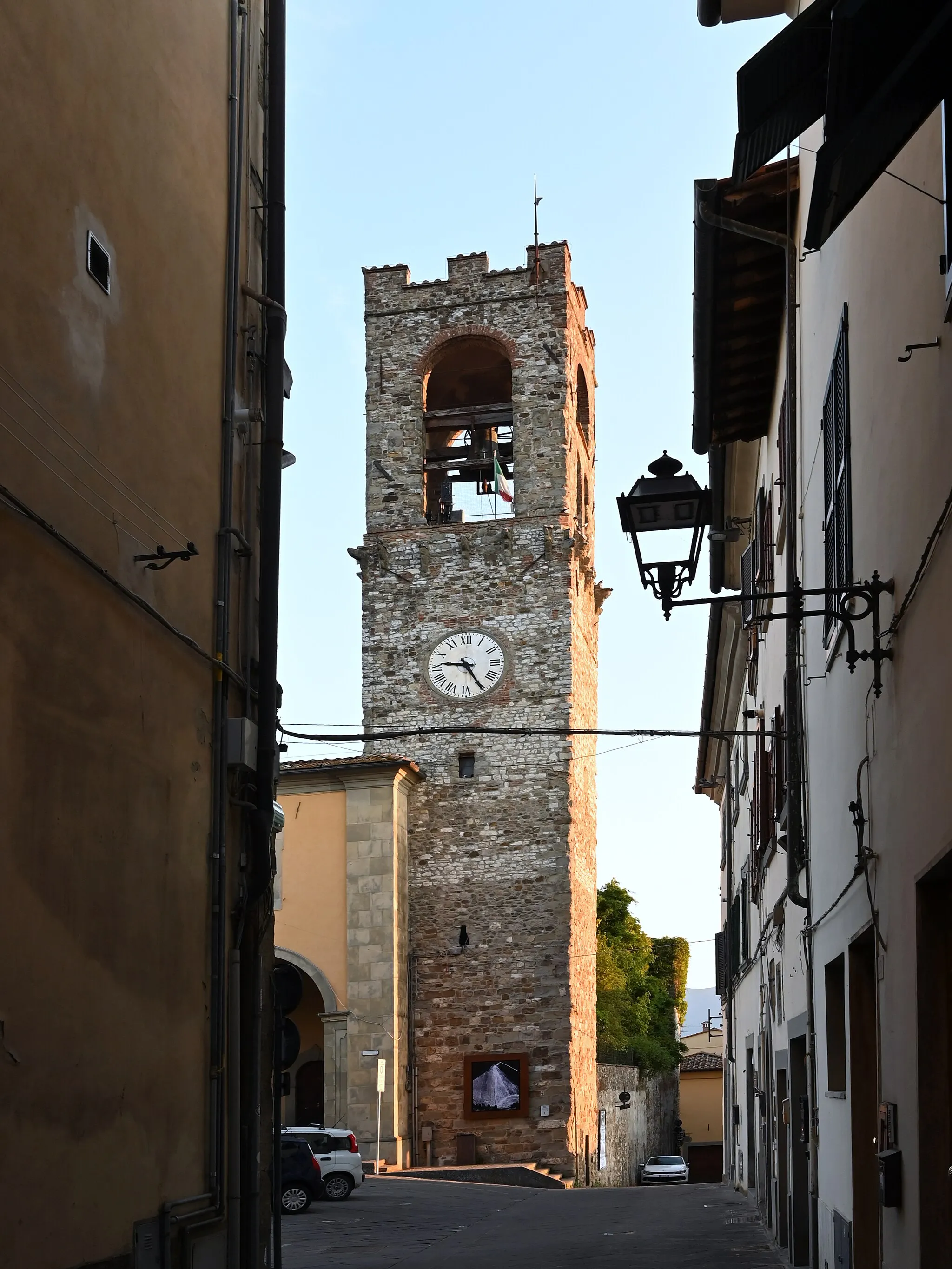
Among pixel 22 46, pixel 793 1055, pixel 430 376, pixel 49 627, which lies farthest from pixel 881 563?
pixel 430 376

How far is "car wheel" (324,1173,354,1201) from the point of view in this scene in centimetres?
2231

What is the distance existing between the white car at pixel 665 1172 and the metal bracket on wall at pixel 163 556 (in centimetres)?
3499

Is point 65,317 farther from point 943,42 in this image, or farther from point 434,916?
point 434,916

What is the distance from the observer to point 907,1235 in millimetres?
5594

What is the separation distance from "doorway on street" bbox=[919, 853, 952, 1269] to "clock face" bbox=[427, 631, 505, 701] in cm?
2683

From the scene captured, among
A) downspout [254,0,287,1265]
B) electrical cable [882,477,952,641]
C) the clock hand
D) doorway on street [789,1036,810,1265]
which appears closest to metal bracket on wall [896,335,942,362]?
electrical cable [882,477,952,641]

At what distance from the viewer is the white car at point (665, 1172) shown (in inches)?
1569

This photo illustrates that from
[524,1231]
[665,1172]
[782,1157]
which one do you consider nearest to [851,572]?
[782,1157]

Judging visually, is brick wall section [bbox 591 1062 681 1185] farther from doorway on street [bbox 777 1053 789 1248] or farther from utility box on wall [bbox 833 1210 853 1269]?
utility box on wall [bbox 833 1210 853 1269]

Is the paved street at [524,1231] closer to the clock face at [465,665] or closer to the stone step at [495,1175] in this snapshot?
the stone step at [495,1175]

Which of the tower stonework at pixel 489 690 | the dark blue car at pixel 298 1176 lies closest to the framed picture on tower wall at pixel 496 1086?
the tower stonework at pixel 489 690

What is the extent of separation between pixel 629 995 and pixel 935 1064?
4315 cm

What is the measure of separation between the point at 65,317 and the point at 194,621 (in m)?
1.96

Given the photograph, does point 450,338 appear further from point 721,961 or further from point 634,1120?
point 634,1120
